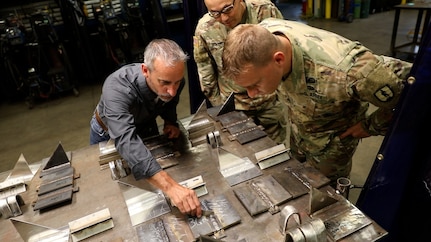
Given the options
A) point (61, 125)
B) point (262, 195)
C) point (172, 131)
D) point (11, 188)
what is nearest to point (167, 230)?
point (262, 195)

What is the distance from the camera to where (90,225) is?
46.0 inches

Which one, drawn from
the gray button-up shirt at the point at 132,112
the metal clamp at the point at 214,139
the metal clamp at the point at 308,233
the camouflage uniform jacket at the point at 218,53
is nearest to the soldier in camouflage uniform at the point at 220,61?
the camouflage uniform jacket at the point at 218,53

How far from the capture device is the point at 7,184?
144cm

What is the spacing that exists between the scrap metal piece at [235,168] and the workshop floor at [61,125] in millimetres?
1460

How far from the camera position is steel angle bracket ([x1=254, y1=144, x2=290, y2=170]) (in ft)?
4.68

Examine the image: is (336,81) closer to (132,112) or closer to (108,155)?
(132,112)

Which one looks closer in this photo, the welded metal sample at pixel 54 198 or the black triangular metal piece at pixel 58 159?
the welded metal sample at pixel 54 198

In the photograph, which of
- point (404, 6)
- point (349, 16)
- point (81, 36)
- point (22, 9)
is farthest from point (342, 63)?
point (349, 16)

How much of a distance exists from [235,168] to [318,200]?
421mm

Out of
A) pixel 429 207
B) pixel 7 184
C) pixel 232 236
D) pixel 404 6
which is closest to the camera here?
pixel 232 236

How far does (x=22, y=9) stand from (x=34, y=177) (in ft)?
14.0

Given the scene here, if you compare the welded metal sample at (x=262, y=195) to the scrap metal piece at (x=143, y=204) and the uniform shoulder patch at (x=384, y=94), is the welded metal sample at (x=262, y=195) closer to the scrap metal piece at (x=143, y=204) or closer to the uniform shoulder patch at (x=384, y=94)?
the scrap metal piece at (x=143, y=204)

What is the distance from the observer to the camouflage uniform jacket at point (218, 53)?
Result: 2109mm

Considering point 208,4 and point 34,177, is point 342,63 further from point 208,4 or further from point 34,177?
point 34,177
